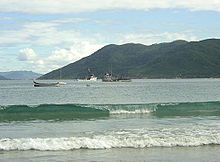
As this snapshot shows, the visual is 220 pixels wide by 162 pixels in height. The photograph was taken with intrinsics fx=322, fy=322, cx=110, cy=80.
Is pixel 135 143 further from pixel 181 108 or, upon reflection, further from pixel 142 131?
pixel 181 108

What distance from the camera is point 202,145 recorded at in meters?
16.7

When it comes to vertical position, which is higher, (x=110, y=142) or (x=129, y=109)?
(x=129, y=109)

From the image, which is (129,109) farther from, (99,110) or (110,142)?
(110,142)

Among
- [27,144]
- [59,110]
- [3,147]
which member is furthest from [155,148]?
[59,110]

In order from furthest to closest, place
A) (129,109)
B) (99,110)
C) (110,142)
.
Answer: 1. (99,110)
2. (129,109)
3. (110,142)

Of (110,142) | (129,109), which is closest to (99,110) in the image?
(129,109)

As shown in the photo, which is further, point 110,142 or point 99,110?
point 99,110

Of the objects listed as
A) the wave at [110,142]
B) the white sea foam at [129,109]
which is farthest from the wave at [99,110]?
the wave at [110,142]

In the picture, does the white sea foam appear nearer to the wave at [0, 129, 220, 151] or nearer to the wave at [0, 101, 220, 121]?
the wave at [0, 101, 220, 121]

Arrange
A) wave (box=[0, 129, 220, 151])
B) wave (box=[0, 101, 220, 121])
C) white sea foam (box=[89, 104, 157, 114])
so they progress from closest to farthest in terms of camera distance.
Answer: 1. wave (box=[0, 129, 220, 151])
2. wave (box=[0, 101, 220, 121])
3. white sea foam (box=[89, 104, 157, 114])

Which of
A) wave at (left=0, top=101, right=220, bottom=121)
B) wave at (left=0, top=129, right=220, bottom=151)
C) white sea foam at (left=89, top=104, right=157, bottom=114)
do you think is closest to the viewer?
wave at (left=0, top=129, right=220, bottom=151)

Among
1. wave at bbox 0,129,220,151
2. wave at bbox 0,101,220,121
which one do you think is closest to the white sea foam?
wave at bbox 0,101,220,121

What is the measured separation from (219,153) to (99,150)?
5614mm

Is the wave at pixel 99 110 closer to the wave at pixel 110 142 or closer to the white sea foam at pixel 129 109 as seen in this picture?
the white sea foam at pixel 129 109
